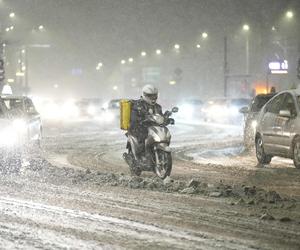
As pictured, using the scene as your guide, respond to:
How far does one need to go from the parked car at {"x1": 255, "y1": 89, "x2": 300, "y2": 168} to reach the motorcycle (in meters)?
2.73

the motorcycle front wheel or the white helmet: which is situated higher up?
the white helmet

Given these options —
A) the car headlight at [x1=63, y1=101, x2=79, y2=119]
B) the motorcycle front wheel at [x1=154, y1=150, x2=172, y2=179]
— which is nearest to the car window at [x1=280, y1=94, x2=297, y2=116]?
the motorcycle front wheel at [x1=154, y1=150, x2=172, y2=179]

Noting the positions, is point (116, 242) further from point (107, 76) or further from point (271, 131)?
point (107, 76)

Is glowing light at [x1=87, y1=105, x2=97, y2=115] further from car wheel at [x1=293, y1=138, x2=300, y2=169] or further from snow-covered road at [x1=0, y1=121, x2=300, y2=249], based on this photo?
car wheel at [x1=293, y1=138, x2=300, y2=169]

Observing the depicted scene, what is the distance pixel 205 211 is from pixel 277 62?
25524mm

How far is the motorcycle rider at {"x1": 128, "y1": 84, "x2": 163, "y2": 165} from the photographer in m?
12.7

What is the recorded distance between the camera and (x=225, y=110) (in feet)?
137

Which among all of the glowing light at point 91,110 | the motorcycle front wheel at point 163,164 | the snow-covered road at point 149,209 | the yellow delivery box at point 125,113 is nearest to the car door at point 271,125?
the snow-covered road at point 149,209

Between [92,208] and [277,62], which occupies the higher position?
[277,62]

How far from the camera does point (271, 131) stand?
1523 cm

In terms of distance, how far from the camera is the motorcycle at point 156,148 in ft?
40.0

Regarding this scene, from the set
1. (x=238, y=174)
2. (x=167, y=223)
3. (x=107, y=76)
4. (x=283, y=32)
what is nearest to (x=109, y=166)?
(x=238, y=174)

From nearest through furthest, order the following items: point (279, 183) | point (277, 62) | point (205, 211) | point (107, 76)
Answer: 1. point (205, 211)
2. point (279, 183)
3. point (277, 62)
4. point (107, 76)

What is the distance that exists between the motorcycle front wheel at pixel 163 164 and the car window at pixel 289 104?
3259mm
